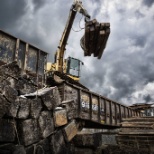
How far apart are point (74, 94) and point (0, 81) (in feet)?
15.1

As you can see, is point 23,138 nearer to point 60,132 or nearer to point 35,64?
point 60,132

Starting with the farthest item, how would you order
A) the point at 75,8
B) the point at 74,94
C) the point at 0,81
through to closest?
the point at 75,8, the point at 74,94, the point at 0,81

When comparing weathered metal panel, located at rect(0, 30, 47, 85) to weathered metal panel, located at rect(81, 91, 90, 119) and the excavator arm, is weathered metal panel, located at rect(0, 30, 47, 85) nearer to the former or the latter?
weathered metal panel, located at rect(81, 91, 90, 119)

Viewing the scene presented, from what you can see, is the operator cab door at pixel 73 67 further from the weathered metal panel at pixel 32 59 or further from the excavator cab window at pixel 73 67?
the weathered metal panel at pixel 32 59

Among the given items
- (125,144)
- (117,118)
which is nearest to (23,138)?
(125,144)

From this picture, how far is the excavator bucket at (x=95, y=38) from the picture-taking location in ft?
18.3

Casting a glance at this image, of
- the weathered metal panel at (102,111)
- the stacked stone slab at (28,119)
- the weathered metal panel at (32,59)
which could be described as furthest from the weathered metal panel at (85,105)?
the weathered metal panel at (32,59)

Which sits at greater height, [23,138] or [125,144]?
[23,138]

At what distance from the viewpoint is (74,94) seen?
816 centimetres

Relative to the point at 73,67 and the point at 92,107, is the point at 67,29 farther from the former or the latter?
the point at 92,107

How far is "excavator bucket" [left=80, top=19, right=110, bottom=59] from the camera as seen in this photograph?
18.3ft

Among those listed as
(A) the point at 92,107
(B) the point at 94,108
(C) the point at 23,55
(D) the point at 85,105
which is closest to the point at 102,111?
(B) the point at 94,108

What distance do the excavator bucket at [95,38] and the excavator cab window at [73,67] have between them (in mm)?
8372

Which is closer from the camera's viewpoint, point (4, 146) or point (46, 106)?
point (4, 146)
